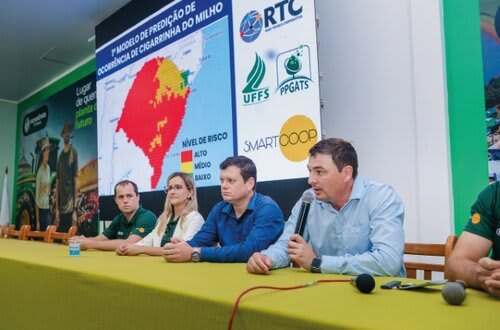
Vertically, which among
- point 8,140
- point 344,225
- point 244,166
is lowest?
point 344,225

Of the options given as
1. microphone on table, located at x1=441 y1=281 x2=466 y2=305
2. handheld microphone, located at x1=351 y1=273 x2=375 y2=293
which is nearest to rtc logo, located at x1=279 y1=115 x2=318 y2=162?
handheld microphone, located at x1=351 y1=273 x2=375 y2=293

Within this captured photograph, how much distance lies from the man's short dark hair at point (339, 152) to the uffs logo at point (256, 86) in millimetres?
1017

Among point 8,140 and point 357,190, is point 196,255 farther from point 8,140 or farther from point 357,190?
point 8,140

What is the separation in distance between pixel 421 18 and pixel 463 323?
2072 mm

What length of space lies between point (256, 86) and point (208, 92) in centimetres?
53

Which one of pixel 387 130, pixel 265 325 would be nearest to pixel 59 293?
pixel 265 325

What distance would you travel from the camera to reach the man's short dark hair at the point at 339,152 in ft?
5.37

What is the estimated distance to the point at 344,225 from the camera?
63.5 inches

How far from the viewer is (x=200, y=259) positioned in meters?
1.71

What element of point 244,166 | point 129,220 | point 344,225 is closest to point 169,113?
point 129,220

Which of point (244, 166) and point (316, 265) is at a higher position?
point (244, 166)

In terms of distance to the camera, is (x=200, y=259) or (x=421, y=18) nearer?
(x=200, y=259)

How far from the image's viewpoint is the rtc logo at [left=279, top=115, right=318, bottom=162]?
237 centimetres

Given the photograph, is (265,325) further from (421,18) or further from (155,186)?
(155,186)
